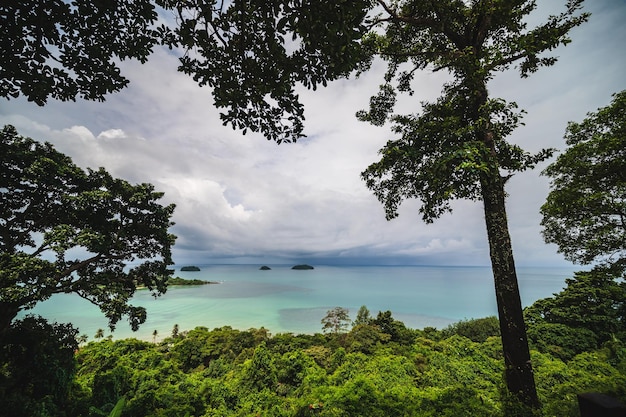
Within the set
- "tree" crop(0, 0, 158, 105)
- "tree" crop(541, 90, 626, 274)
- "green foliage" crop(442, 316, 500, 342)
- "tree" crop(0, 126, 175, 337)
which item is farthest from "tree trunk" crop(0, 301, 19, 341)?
"green foliage" crop(442, 316, 500, 342)

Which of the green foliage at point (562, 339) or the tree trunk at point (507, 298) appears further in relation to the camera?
the green foliage at point (562, 339)

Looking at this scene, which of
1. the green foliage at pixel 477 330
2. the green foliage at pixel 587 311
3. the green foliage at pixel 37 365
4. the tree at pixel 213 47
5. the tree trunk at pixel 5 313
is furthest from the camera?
the green foliage at pixel 477 330

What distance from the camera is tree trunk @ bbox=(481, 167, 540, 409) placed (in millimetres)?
3990

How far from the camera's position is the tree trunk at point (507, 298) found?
3.99m

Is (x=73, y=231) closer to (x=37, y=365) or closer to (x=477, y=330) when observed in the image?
(x=37, y=365)

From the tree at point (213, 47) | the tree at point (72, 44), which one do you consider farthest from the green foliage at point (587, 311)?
the tree at point (72, 44)

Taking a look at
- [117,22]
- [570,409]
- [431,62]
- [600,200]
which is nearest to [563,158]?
[600,200]

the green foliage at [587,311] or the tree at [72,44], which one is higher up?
the tree at [72,44]

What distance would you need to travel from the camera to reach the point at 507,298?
14.0ft

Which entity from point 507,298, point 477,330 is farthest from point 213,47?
point 477,330

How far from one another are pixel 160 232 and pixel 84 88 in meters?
10.4

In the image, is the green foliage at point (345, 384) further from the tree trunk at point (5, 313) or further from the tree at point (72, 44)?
the tree at point (72, 44)

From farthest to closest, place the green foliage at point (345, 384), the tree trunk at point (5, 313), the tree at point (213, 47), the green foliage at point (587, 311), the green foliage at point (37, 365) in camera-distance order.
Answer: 1. the green foliage at point (587, 311)
2. the tree trunk at point (5, 313)
3. the green foliage at point (37, 365)
4. the green foliage at point (345, 384)
5. the tree at point (213, 47)

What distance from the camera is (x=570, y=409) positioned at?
11.1ft
